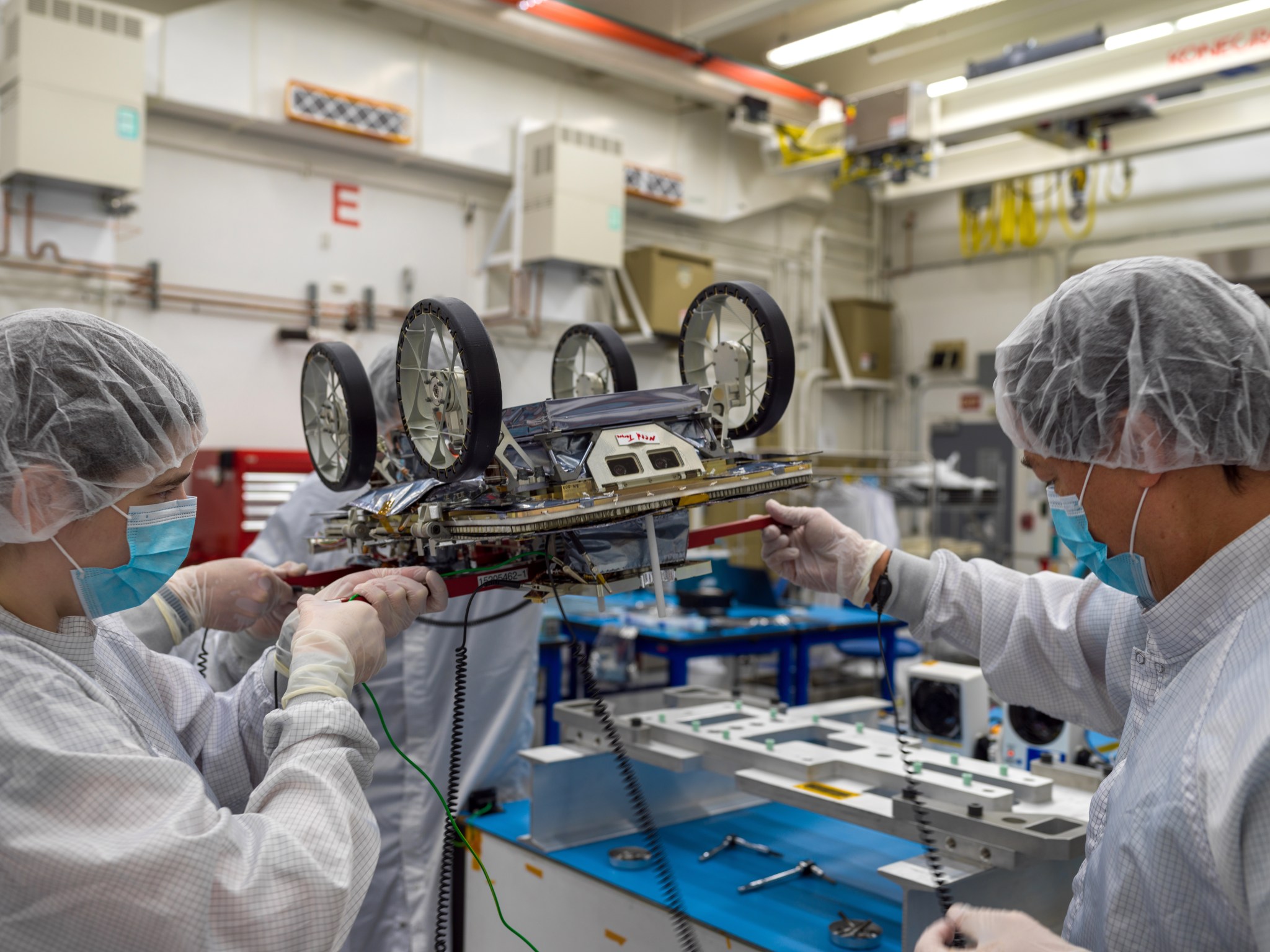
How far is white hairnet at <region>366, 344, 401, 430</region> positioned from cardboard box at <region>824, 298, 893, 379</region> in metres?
6.46

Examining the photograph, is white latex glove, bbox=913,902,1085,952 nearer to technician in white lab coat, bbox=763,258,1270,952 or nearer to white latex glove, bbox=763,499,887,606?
technician in white lab coat, bbox=763,258,1270,952

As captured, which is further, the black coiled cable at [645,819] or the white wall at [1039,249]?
the white wall at [1039,249]

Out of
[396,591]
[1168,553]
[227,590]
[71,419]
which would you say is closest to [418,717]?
[227,590]

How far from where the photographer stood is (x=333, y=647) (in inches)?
45.1

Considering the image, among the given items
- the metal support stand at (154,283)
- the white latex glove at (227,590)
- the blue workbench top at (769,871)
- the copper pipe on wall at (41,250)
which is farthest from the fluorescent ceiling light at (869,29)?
the white latex glove at (227,590)

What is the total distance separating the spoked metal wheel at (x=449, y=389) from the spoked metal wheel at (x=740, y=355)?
39 centimetres

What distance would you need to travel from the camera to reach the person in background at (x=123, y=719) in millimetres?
886

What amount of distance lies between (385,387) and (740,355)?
38.1 inches

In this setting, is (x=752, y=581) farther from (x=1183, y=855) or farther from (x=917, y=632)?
(x=1183, y=855)

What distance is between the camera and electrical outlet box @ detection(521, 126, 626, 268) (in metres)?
5.61

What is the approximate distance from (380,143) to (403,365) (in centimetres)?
451

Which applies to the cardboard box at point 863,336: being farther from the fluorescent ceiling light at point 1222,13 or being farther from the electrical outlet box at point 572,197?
the fluorescent ceiling light at point 1222,13

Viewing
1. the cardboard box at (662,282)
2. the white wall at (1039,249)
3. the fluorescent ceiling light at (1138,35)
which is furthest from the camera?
the white wall at (1039,249)

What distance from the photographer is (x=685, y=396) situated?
1.42m
